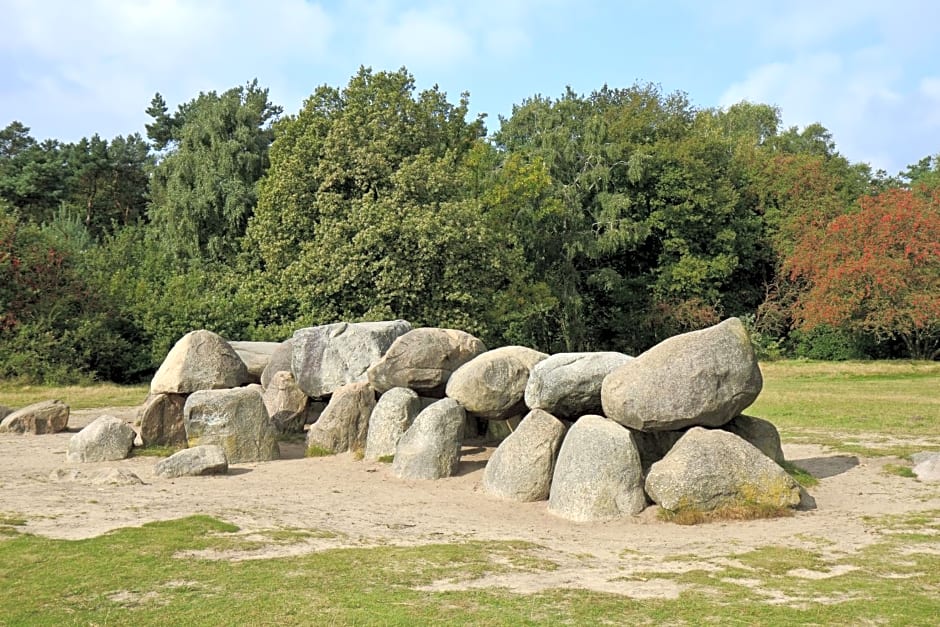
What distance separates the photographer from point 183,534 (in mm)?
9898

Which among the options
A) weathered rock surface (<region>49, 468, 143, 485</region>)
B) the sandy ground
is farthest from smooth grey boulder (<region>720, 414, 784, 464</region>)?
weathered rock surface (<region>49, 468, 143, 485</region>)

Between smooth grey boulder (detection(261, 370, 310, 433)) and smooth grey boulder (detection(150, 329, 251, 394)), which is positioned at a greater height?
smooth grey boulder (detection(150, 329, 251, 394))

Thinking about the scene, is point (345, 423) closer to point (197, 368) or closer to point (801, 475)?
point (197, 368)

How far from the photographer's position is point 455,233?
29391 mm

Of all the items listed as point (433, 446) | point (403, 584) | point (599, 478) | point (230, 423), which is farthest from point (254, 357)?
point (403, 584)

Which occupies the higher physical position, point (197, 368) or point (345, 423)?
point (197, 368)

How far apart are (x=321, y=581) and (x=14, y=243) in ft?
92.6

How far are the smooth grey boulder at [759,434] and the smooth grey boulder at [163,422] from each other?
10472 mm

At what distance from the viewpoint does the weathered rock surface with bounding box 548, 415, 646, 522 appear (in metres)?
11.6

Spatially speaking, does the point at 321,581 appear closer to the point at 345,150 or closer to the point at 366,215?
the point at 366,215

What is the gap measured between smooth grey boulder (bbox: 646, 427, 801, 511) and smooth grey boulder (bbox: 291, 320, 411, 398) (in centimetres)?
800

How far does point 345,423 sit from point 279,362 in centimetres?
410

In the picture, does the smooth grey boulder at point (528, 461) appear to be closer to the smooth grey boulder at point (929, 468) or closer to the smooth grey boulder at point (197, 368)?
the smooth grey boulder at point (929, 468)

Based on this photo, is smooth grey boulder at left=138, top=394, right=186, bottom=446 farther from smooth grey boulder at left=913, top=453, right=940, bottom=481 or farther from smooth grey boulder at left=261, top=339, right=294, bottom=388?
smooth grey boulder at left=913, top=453, right=940, bottom=481
